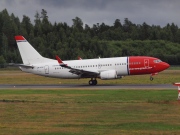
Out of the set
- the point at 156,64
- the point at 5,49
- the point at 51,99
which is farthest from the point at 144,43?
the point at 51,99

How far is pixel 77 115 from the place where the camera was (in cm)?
2747

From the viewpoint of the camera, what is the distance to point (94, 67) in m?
56.7

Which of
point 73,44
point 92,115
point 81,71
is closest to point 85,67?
point 81,71

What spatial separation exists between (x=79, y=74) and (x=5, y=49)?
78.6m

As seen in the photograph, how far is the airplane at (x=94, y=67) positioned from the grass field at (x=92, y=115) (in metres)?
15.8

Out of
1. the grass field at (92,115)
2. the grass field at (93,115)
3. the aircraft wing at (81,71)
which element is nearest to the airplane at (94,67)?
the aircraft wing at (81,71)

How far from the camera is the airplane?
55.4m

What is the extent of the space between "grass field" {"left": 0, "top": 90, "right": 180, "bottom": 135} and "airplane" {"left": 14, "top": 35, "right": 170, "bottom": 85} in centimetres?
1581

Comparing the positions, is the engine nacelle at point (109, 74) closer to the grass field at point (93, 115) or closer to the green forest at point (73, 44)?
the grass field at point (93, 115)

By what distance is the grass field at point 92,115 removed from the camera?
22219 mm

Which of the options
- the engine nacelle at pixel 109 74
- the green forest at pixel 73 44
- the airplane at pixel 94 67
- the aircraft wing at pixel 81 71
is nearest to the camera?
the engine nacelle at pixel 109 74

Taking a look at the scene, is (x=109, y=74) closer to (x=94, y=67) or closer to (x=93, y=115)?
(x=94, y=67)

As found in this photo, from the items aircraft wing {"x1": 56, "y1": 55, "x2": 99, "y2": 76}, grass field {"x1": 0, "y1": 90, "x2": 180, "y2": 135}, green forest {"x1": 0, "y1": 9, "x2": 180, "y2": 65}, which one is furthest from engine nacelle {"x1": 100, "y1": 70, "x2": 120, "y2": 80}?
green forest {"x1": 0, "y1": 9, "x2": 180, "y2": 65}

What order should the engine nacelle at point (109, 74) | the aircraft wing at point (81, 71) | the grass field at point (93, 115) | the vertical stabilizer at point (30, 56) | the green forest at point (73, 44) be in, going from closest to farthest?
the grass field at point (93, 115)
the engine nacelle at point (109, 74)
the aircraft wing at point (81, 71)
the vertical stabilizer at point (30, 56)
the green forest at point (73, 44)
